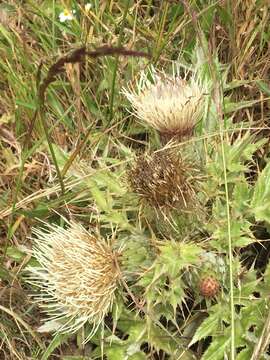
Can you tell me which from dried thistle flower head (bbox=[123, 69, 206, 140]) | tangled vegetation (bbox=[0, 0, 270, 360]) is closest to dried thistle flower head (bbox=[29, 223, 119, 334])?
tangled vegetation (bbox=[0, 0, 270, 360])

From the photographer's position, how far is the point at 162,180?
143cm

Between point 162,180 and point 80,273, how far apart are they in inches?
12.5

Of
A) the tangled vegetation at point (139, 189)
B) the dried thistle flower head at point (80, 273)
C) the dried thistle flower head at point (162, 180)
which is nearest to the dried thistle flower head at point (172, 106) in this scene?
the tangled vegetation at point (139, 189)

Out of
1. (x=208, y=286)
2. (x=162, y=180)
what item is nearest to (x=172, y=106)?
(x=162, y=180)

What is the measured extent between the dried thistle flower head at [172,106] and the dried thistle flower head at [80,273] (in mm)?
335

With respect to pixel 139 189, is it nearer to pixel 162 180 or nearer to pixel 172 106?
pixel 162 180

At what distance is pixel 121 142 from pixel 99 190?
293 millimetres

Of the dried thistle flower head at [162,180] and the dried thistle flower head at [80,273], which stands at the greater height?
the dried thistle flower head at [162,180]

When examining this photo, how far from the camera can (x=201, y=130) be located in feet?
5.86

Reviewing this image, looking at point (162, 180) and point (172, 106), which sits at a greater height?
point (172, 106)

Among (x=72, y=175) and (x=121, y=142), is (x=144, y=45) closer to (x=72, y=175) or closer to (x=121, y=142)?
(x=121, y=142)

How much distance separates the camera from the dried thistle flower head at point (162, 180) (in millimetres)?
1431

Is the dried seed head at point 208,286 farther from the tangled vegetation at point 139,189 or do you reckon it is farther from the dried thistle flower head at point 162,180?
the dried thistle flower head at point 162,180

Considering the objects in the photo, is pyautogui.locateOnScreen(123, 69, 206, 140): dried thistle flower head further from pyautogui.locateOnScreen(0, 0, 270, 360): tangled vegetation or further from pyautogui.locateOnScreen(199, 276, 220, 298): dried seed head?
pyautogui.locateOnScreen(199, 276, 220, 298): dried seed head
